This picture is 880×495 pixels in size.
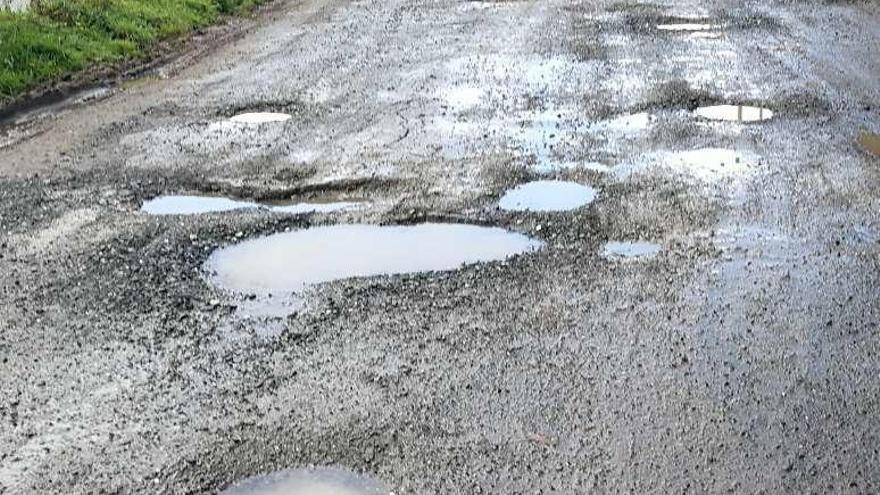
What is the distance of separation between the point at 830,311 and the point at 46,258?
4.95m

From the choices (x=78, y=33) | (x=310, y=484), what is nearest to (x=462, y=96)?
Result: (x=78, y=33)

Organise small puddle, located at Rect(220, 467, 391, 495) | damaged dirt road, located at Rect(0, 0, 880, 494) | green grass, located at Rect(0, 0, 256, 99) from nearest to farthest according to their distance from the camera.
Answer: small puddle, located at Rect(220, 467, 391, 495), damaged dirt road, located at Rect(0, 0, 880, 494), green grass, located at Rect(0, 0, 256, 99)

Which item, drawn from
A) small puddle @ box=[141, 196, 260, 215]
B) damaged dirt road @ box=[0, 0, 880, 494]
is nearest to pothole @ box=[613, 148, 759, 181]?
damaged dirt road @ box=[0, 0, 880, 494]

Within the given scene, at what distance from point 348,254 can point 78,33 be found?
28.0 ft

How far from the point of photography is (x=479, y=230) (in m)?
7.28

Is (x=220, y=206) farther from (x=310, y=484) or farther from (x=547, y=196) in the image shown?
(x=310, y=484)

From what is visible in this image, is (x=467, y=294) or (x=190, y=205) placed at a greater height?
(x=190, y=205)

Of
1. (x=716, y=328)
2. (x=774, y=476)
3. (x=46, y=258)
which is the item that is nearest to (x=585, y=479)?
(x=774, y=476)

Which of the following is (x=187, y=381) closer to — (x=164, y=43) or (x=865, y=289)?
(x=865, y=289)

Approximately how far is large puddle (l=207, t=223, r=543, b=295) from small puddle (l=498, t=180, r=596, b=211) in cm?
50

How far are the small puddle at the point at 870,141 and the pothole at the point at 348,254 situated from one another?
3482 millimetres

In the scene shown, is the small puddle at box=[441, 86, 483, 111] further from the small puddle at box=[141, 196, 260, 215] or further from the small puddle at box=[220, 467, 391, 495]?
the small puddle at box=[220, 467, 391, 495]

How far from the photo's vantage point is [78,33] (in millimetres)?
13914

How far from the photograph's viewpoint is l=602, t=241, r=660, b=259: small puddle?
22.3 feet
